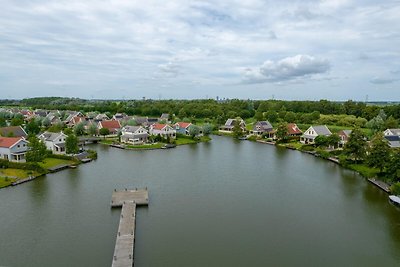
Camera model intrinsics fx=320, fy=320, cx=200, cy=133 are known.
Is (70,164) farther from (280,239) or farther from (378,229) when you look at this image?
(378,229)

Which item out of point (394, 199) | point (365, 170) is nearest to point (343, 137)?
point (365, 170)

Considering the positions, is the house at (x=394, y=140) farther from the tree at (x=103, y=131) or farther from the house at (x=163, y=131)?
the tree at (x=103, y=131)

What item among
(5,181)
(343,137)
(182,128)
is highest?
(343,137)

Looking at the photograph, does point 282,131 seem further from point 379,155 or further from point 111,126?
point 111,126

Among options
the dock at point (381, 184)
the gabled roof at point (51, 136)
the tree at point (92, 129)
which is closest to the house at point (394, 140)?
the dock at point (381, 184)

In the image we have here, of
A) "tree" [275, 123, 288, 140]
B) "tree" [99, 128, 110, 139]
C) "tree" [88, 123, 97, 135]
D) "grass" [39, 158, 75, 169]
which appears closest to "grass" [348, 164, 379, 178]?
"tree" [275, 123, 288, 140]
